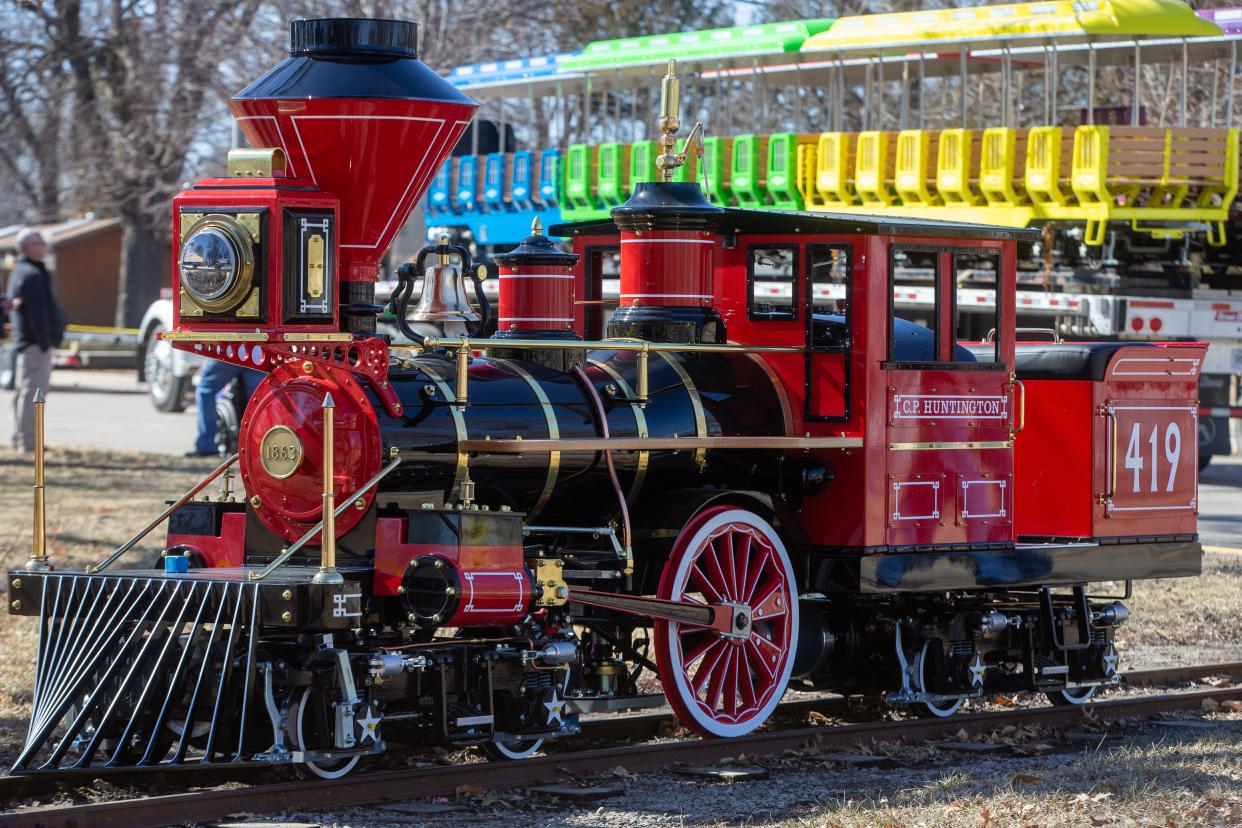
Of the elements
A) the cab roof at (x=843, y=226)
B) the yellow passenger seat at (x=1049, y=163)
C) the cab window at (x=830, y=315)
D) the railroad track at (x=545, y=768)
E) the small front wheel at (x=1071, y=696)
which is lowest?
the small front wheel at (x=1071, y=696)

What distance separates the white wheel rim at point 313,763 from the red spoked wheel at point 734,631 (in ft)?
4.71

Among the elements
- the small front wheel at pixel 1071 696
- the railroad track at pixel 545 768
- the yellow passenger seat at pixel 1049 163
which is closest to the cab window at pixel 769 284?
the railroad track at pixel 545 768

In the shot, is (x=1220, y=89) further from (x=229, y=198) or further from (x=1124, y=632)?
(x=229, y=198)


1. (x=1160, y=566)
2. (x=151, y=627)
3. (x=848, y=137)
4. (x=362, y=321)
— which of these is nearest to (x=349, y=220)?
(x=362, y=321)

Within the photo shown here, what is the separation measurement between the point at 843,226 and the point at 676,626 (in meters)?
1.98

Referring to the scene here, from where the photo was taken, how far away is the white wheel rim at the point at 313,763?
6719 millimetres

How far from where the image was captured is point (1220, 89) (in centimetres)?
2823

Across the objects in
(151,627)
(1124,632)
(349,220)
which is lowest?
(1124,632)

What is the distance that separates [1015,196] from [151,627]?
14776 mm

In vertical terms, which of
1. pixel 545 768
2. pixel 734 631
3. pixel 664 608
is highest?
pixel 664 608

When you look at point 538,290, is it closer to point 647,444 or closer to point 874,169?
point 647,444

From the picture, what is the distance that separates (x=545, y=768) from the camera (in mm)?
7375

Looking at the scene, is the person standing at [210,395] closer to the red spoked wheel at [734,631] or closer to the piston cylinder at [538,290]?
the piston cylinder at [538,290]

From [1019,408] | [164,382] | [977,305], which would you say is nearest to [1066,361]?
[1019,408]
